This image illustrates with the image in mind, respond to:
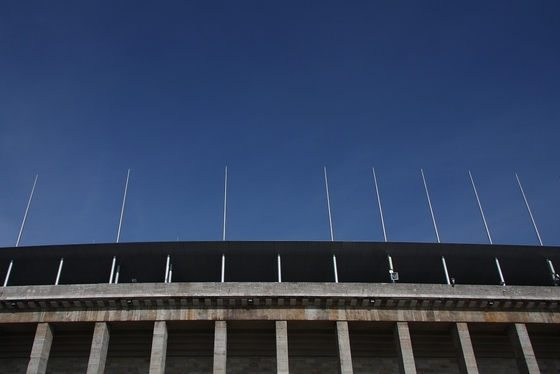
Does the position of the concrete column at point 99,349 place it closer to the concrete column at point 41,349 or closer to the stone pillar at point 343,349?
the concrete column at point 41,349

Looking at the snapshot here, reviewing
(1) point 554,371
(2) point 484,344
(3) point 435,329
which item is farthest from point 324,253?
A: (1) point 554,371

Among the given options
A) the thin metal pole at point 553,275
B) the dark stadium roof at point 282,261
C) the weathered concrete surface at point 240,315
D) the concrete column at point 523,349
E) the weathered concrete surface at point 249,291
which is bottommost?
the concrete column at point 523,349

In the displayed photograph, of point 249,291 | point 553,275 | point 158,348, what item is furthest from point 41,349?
point 553,275

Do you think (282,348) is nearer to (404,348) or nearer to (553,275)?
(404,348)

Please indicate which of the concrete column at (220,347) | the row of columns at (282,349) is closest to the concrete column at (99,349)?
the row of columns at (282,349)

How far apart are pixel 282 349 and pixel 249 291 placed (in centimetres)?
384

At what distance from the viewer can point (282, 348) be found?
28.3m

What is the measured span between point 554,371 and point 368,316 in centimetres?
1363

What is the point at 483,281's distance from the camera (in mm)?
37281

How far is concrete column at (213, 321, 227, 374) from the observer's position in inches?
1086

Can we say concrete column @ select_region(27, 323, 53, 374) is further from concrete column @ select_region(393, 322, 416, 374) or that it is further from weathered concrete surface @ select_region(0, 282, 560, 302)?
concrete column @ select_region(393, 322, 416, 374)

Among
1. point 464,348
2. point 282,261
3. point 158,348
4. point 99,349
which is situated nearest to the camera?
point 158,348

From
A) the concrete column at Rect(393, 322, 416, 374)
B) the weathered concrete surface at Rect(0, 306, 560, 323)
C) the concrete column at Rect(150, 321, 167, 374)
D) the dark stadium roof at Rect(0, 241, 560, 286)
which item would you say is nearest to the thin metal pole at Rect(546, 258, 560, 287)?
the dark stadium roof at Rect(0, 241, 560, 286)

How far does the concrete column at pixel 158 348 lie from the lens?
90.6 ft
